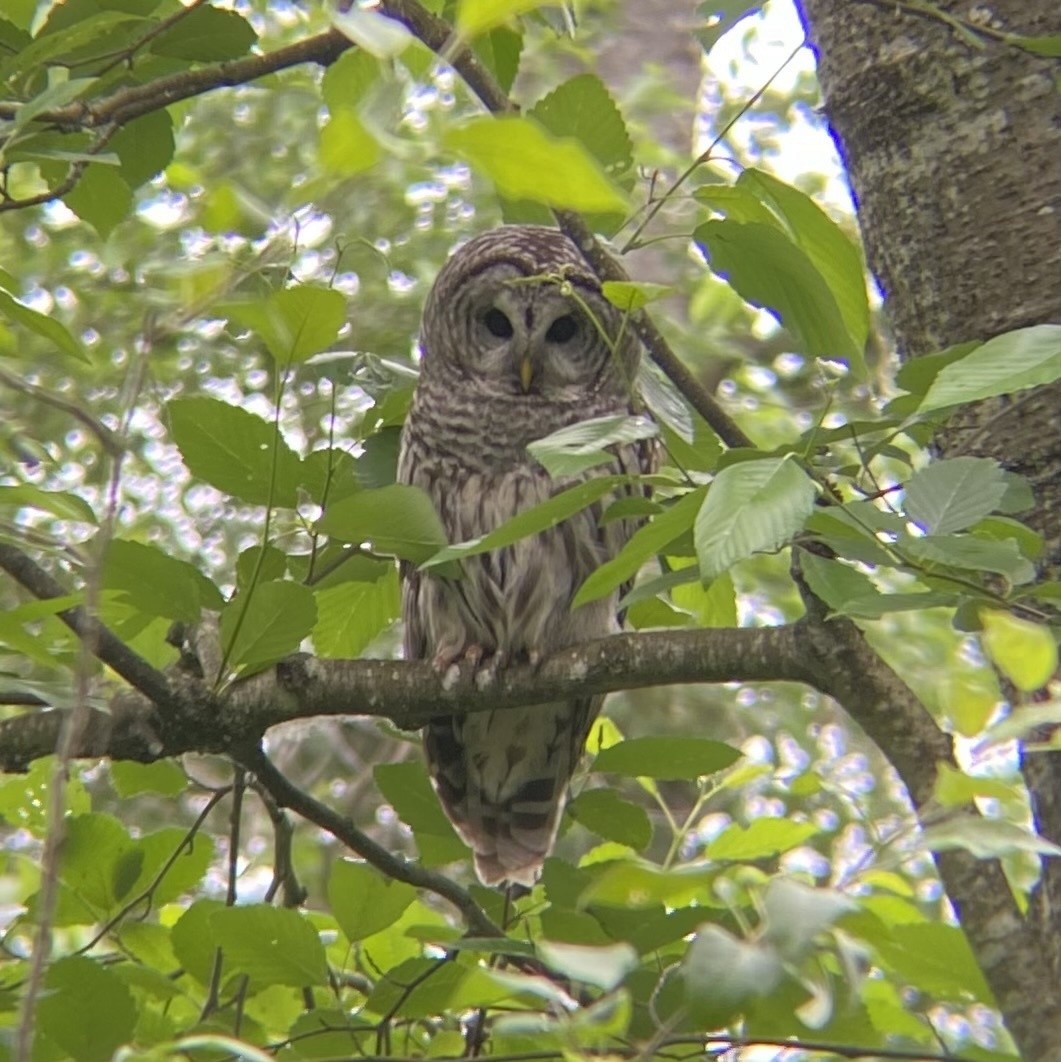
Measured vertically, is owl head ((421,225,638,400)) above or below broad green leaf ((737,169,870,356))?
above

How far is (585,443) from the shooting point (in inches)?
58.1

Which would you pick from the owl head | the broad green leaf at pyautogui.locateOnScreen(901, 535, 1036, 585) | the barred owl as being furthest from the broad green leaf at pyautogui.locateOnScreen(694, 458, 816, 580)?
the owl head

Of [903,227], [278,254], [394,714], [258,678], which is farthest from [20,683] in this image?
[903,227]

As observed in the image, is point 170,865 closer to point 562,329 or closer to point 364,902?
point 364,902

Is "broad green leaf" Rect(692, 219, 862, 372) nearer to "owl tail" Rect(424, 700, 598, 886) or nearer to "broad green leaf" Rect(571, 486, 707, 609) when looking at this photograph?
"broad green leaf" Rect(571, 486, 707, 609)

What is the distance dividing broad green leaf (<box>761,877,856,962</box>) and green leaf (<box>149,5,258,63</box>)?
1.47 metres

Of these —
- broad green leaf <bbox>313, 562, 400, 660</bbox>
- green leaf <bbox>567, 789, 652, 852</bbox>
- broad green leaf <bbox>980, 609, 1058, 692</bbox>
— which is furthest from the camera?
broad green leaf <bbox>313, 562, 400, 660</bbox>

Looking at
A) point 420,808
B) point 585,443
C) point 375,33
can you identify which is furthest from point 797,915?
point 420,808

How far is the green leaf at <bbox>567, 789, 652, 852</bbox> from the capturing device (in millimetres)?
2227

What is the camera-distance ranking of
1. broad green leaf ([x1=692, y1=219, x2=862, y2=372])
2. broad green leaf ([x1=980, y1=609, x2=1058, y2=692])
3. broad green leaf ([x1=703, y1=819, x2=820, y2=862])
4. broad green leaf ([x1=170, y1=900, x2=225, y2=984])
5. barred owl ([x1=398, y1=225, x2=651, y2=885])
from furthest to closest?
barred owl ([x1=398, y1=225, x2=651, y2=885]) < broad green leaf ([x1=703, y1=819, x2=820, y2=862]) < broad green leaf ([x1=170, y1=900, x2=225, y2=984]) < broad green leaf ([x1=692, y1=219, x2=862, y2=372]) < broad green leaf ([x1=980, y1=609, x2=1058, y2=692])

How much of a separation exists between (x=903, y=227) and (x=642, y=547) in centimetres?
100

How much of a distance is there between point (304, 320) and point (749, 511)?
0.49m

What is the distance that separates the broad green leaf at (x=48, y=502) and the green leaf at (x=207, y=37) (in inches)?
29.0

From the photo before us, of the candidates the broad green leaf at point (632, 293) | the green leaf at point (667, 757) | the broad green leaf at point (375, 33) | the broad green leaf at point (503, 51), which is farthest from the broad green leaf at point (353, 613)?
the broad green leaf at point (375, 33)
